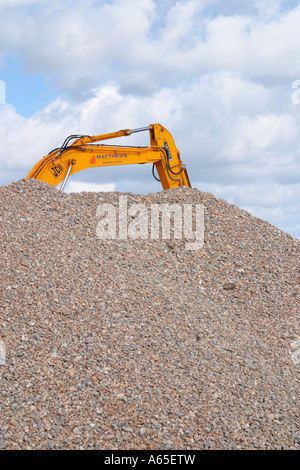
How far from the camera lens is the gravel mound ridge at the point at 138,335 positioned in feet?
19.8

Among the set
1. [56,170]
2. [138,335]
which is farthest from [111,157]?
[138,335]

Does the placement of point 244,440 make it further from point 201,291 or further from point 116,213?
point 116,213

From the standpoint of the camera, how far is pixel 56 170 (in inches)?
421

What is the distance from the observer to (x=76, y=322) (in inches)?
287

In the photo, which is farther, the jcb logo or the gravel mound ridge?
the jcb logo

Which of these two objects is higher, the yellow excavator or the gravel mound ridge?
the yellow excavator

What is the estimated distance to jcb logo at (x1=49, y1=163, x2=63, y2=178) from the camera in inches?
419

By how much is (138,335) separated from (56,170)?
4733 millimetres

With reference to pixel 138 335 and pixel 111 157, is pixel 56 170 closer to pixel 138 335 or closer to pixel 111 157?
pixel 111 157

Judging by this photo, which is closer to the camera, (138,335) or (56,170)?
(138,335)
